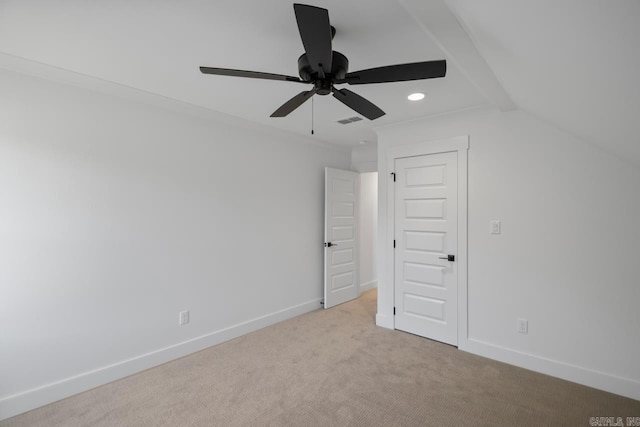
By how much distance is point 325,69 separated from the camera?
5.20 ft

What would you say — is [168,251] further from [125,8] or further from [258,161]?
[125,8]

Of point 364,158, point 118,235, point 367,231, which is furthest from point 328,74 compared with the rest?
point 367,231

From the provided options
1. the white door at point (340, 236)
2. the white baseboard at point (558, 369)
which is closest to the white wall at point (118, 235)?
the white door at point (340, 236)

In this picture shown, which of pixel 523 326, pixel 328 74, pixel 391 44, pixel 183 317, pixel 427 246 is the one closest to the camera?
pixel 328 74

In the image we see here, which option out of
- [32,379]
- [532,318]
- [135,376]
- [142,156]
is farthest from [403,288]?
[32,379]

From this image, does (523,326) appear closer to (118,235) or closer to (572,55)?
(572,55)

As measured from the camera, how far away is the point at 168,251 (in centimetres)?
292

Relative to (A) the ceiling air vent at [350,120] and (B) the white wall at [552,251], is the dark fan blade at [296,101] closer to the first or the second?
(A) the ceiling air vent at [350,120]

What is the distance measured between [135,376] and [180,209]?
4.97 feet

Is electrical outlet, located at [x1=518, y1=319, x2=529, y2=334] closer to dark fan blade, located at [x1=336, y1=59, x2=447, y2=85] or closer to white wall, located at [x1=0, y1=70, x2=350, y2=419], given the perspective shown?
dark fan blade, located at [x1=336, y1=59, x2=447, y2=85]

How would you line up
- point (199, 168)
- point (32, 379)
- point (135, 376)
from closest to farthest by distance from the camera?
point (32, 379) < point (135, 376) < point (199, 168)

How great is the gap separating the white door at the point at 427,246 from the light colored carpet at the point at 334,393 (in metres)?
0.33

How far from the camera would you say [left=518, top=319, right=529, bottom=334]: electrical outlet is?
2.75m

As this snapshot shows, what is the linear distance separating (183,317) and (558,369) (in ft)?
11.3
